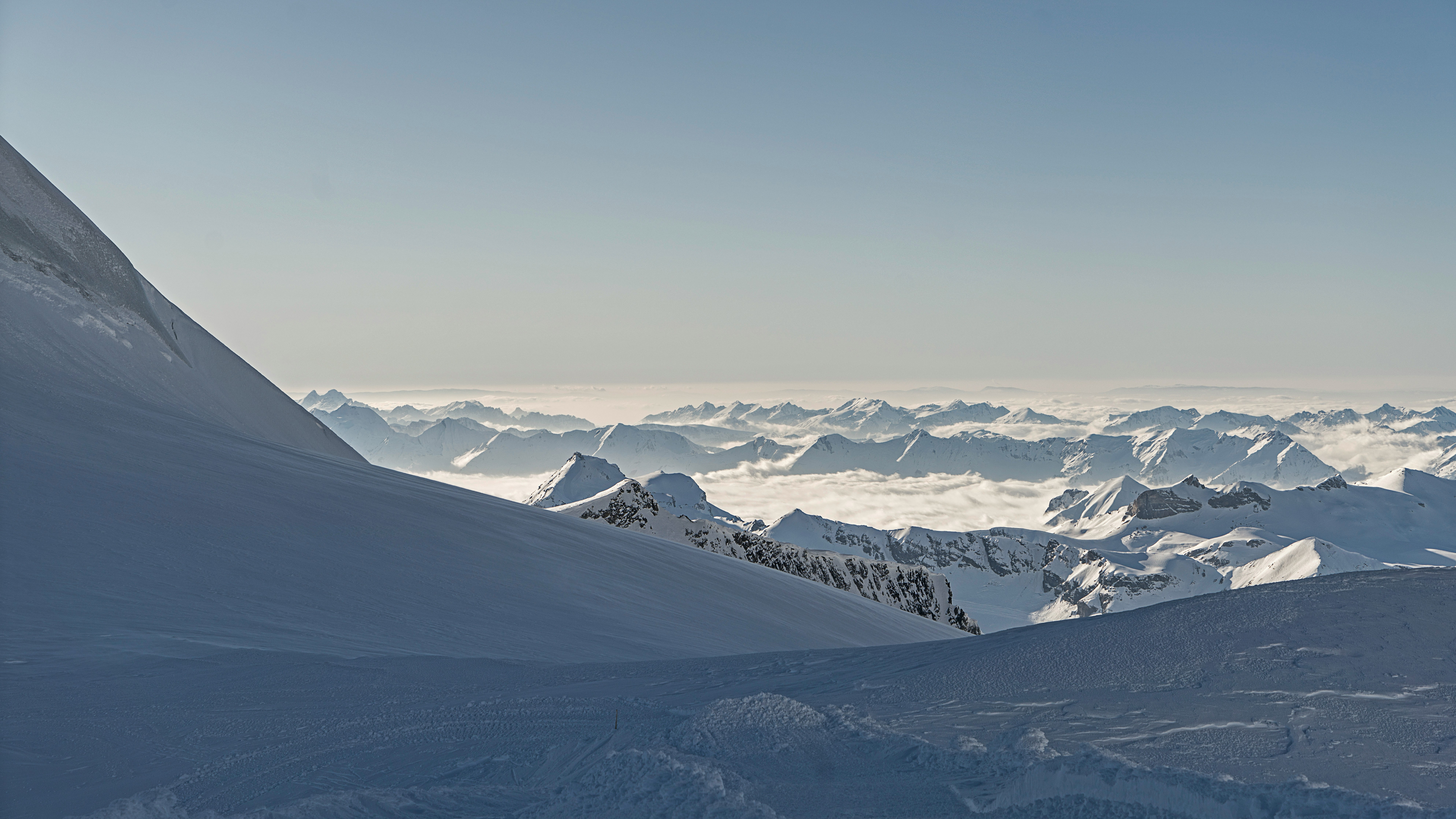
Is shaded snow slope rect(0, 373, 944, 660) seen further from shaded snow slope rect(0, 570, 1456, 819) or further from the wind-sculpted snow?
the wind-sculpted snow

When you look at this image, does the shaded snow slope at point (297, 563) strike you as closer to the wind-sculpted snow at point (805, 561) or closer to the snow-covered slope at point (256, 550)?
the snow-covered slope at point (256, 550)

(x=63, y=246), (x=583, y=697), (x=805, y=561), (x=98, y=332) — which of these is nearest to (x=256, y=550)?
(x=583, y=697)

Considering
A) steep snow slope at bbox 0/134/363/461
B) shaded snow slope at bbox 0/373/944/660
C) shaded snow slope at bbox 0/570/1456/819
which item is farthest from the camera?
steep snow slope at bbox 0/134/363/461

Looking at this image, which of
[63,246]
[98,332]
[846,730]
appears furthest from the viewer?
[63,246]

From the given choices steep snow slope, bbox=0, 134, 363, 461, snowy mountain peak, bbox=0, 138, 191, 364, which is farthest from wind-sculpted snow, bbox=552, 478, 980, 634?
snowy mountain peak, bbox=0, 138, 191, 364

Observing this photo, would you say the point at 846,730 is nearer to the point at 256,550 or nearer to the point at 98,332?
the point at 256,550

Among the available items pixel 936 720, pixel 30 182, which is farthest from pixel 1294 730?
pixel 30 182
